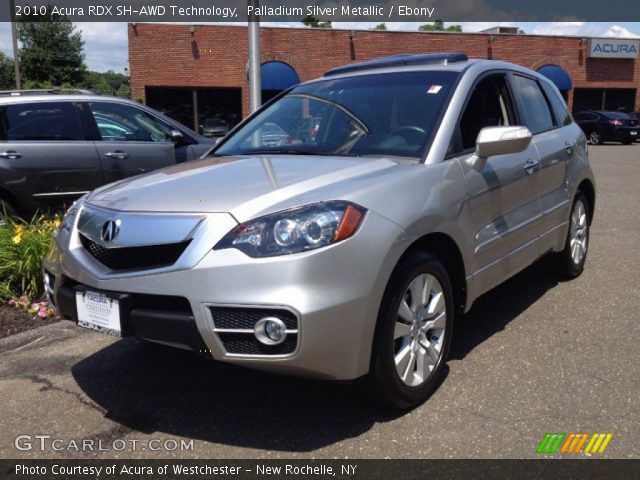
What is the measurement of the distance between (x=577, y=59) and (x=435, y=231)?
3312 cm

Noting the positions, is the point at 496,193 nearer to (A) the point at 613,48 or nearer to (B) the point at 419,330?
(B) the point at 419,330

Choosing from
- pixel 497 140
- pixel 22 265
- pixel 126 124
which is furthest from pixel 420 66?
pixel 126 124

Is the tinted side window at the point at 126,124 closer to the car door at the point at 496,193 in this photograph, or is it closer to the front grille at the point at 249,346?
the car door at the point at 496,193

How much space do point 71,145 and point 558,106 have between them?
4789 mm

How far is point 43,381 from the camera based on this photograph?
3.63 metres

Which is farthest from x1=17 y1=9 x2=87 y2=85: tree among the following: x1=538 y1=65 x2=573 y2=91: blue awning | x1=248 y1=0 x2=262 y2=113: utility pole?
x1=248 y1=0 x2=262 y2=113: utility pole

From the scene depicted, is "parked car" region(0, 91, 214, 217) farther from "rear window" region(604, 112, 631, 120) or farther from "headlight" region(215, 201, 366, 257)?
"rear window" region(604, 112, 631, 120)

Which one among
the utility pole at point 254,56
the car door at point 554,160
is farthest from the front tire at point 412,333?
the utility pole at point 254,56

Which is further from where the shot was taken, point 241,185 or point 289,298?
point 241,185

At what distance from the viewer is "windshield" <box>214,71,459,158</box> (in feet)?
11.5

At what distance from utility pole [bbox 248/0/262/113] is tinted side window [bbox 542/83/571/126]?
3.56 meters

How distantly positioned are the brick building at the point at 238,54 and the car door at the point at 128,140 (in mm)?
19345

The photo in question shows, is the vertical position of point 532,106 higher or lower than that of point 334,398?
higher

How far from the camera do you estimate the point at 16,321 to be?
471 centimetres
